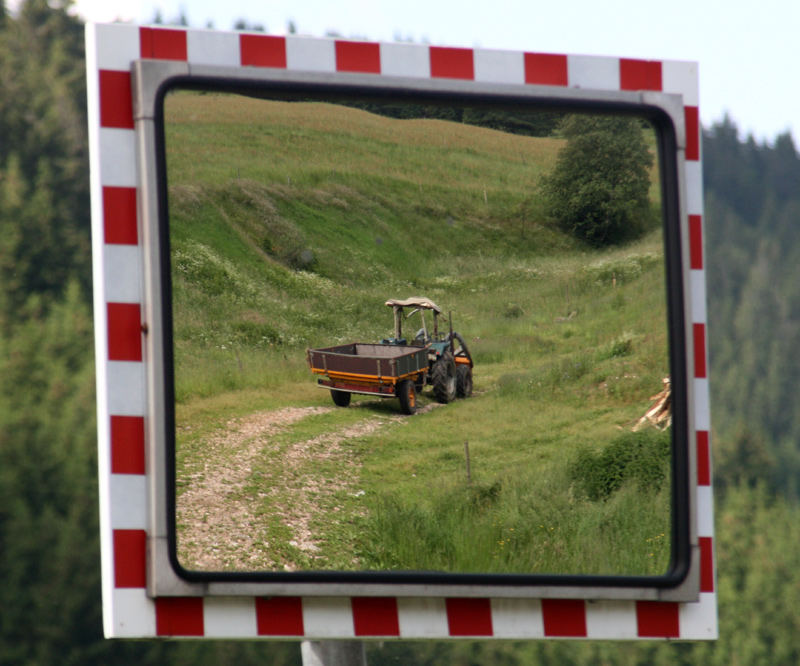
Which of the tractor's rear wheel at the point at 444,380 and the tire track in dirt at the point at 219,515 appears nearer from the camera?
the tire track in dirt at the point at 219,515

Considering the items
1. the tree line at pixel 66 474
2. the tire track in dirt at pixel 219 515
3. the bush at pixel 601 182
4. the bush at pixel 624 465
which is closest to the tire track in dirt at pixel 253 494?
the tire track in dirt at pixel 219 515

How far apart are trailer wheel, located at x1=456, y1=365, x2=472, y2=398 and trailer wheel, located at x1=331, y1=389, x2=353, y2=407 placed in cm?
22

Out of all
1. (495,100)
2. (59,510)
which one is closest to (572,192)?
(495,100)

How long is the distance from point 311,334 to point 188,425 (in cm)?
33

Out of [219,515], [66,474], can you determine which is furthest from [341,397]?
[66,474]

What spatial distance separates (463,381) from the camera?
2.19 metres

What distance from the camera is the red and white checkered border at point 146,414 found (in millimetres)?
1970

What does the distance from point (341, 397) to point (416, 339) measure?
0.68 ft

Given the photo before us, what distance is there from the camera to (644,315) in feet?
7.34

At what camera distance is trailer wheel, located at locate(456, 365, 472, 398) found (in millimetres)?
2182

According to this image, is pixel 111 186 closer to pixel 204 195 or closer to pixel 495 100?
pixel 204 195

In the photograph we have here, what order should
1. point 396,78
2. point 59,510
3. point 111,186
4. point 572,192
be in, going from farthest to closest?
point 59,510, point 572,192, point 396,78, point 111,186

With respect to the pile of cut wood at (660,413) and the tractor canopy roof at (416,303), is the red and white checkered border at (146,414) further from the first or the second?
the tractor canopy roof at (416,303)

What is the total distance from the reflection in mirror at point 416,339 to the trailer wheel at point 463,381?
11 millimetres
